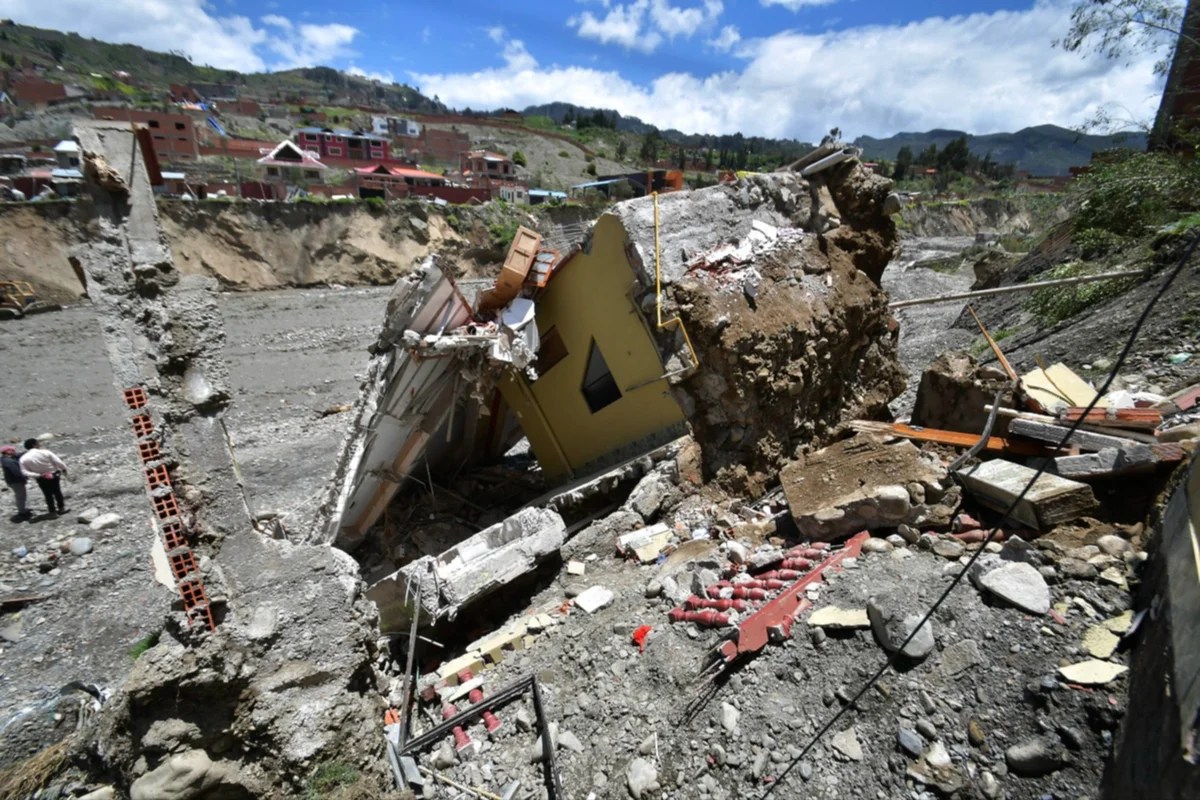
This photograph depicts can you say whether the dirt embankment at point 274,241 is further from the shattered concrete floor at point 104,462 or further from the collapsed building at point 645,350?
the collapsed building at point 645,350

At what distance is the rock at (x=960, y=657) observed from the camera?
3363mm

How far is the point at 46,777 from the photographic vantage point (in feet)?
14.4

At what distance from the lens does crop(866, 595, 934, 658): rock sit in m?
3.49

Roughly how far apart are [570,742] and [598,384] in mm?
4304

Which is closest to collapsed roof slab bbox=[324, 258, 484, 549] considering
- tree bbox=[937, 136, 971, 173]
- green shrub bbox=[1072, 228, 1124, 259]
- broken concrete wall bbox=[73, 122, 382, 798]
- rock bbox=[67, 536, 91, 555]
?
broken concrete wall bbox=[73, 122, 382, 798]

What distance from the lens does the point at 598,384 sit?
748 cm

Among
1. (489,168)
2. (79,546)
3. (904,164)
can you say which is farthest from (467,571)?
(904,164)

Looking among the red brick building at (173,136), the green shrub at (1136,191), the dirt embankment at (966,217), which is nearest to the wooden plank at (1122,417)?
the green shrub at (1136,191)

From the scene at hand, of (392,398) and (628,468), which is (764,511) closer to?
(628,468)

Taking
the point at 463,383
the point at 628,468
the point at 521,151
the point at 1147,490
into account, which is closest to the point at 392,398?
the point at 463,383

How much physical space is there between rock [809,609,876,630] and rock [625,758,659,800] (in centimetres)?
136

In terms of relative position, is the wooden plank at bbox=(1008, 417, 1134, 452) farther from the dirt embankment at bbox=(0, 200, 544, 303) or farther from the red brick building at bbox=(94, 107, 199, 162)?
the red brick building at bbox=(94, 107, 199, 162)

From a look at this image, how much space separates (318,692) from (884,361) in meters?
6.94

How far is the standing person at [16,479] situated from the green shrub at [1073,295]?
15372mm
